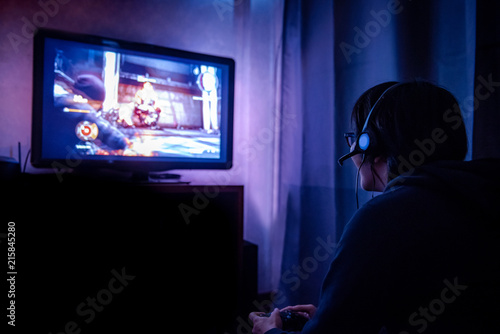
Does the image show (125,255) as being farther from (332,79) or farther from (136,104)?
(332,79)

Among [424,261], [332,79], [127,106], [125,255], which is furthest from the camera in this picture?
[332,79]

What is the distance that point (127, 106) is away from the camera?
161 centimetres

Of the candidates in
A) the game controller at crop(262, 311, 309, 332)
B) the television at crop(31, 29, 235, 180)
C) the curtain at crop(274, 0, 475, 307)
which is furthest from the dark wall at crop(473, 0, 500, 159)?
the television at crop(31, 29, 235, 180)

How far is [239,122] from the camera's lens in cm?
226

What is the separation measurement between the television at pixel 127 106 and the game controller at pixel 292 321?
1.11 metres

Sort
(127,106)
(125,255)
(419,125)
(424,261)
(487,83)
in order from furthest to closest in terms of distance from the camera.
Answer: (127,106) → (125,255) → (487,83) → (419,125) → (424,261)

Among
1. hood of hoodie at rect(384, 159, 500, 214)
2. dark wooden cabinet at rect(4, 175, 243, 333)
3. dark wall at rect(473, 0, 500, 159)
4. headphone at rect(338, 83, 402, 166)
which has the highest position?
dark wall at rect(473, 0, 500, 159)

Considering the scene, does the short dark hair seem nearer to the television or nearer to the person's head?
the person's head

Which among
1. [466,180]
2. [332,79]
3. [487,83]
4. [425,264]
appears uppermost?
[332,79]

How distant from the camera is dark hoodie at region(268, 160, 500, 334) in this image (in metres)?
0.52

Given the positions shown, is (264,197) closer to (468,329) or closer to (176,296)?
(176,296)

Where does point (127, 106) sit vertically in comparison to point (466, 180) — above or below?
above

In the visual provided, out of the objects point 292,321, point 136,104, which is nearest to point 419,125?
point 292,321

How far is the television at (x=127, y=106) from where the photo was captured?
1.47 metres
